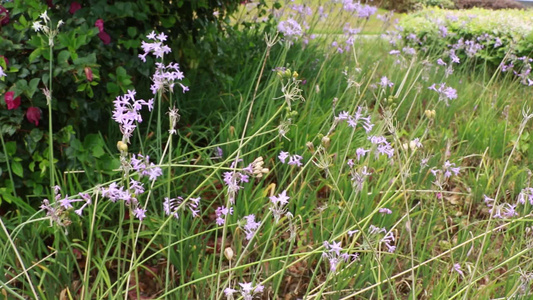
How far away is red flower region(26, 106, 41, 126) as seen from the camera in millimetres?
2236

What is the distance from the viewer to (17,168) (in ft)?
7.26

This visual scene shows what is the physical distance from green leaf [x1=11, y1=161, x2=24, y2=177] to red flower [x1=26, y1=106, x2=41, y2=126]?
0.19m

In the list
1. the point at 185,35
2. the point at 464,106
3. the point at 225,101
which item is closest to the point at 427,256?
the point at 225,101

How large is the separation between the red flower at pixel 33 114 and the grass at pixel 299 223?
11.7 inches

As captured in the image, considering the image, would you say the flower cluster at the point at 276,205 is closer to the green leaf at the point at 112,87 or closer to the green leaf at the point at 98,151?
the green leaf at the point at 98,151

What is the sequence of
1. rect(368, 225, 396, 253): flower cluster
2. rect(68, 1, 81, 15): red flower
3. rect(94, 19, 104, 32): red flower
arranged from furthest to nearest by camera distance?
1. rect(68, 1, 81, 15): red flower
2. rect(94, 19, 104, 32): red flower
3. rect(368, 225, 396, 253): flower cluster

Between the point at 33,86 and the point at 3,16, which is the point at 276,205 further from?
the point at 3,16

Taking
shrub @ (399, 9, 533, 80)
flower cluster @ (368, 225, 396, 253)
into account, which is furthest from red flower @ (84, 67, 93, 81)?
shrub @ (399, 9, 533, 80)

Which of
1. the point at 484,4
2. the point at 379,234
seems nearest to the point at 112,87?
the point at 379,234

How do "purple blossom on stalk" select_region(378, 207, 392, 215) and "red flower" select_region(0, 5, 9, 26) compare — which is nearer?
"purple blossom on stalk" select_region(378, 207, 392, 215)

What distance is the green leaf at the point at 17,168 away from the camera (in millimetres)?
2193

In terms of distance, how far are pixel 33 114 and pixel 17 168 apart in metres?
0.24

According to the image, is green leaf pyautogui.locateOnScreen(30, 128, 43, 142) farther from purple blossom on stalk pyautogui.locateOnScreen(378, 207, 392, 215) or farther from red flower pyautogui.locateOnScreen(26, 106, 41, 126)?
purple blossom on stalk pyautogui.locateOnScreen(378, 207, 392, 215)

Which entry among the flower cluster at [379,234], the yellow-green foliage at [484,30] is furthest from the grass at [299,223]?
the yellow-green foliage at [484,30]
